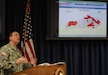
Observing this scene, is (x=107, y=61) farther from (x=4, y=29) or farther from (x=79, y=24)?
(x=4, y=29)

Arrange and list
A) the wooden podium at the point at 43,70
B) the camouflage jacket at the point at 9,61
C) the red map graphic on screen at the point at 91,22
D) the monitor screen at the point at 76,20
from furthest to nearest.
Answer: the red map graphic on screen at the point at 91,22 → the monitor screen at the point at 76,20 → the camouflage jacket at the point at 9,61 → the wooden podium at the point at 43,70

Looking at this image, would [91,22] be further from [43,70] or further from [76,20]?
[43,70]

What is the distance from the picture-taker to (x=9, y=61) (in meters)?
3.24

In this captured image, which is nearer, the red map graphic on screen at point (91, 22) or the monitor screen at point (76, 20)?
the monitor screen at point (76, 20)

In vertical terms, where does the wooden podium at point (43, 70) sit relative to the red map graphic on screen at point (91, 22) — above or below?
below

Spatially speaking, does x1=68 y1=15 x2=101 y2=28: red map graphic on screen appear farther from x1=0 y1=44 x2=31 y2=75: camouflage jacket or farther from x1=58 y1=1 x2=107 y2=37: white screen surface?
x1=0 y1=44 x2=31 y2=75: camouflage jacket

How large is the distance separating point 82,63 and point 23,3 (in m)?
1.55

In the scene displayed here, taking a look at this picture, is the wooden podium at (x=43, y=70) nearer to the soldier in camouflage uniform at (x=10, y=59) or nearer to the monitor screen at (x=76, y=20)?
the soldier in camouflage uniform at (x=10, y=59)

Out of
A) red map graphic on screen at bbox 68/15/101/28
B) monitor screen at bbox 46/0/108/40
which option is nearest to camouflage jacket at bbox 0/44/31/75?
monitor screen at bbox 46/0/108/40

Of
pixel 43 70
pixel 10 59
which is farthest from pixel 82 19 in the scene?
pixel 43 70

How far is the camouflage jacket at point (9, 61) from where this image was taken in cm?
310

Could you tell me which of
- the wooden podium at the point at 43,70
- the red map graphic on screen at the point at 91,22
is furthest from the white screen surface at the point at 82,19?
the wooden podium at the point at 43,70

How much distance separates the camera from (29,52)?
4.04 metres

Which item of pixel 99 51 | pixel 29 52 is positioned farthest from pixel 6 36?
pixel 99 51
